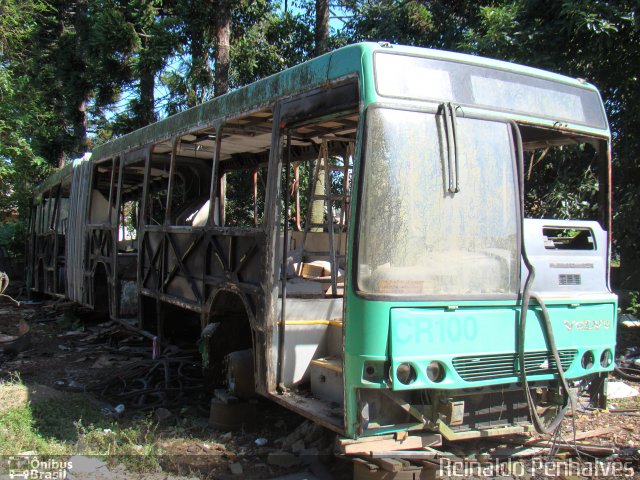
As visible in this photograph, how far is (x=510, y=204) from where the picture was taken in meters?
3.90

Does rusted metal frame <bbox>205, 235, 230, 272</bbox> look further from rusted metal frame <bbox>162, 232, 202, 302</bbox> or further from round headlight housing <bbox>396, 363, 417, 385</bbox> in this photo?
Answer: round headlight housing <bbox>396, 363, 417, 385</bbox>

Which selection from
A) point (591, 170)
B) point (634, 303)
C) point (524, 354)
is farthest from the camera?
point (634, 303)

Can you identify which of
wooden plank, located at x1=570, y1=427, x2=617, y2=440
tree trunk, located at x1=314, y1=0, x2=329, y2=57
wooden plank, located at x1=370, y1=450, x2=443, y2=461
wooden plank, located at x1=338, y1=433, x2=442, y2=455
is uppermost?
tree trunk, located at x1=314, y1=0, x2=329, y2=57

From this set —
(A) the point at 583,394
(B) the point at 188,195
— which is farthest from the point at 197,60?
(A) the point at 583,394

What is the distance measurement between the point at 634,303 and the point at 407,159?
310 inches

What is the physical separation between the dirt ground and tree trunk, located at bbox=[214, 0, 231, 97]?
5.30 m

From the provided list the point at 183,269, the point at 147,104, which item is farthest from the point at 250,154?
the point at 147,104

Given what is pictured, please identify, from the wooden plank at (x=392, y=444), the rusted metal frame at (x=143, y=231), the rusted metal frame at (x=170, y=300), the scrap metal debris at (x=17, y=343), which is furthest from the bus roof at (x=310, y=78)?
the scrap metal debris at (x=17, y=343)

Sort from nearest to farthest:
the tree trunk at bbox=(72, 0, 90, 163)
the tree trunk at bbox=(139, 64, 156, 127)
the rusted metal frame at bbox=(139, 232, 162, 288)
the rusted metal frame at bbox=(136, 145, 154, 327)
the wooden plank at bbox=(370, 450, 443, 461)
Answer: the wooden plank at bbox=(370, 450, 443, 461), the rusted metal frame at bbox=(139, 232, 162, 288), the rusted metal frame at bbox=(136, 145, 154, 327), the tree trunk at bbox=(139, 64, 156, 127), the tree trunk at bbox=(72, 0, 90, 163)

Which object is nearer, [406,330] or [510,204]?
[406,330]

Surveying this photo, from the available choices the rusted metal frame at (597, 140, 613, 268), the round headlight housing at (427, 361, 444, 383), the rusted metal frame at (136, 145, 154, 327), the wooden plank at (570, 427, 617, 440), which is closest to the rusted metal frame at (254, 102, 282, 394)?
the round headlight housing at (427, 361, 444, 383)

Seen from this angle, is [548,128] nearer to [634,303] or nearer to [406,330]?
[406,330]

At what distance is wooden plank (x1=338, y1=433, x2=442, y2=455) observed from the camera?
3473mm

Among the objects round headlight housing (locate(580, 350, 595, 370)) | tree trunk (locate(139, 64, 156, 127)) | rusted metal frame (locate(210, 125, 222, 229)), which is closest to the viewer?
round headlight housing (locate(580, 350, 595, 370))
